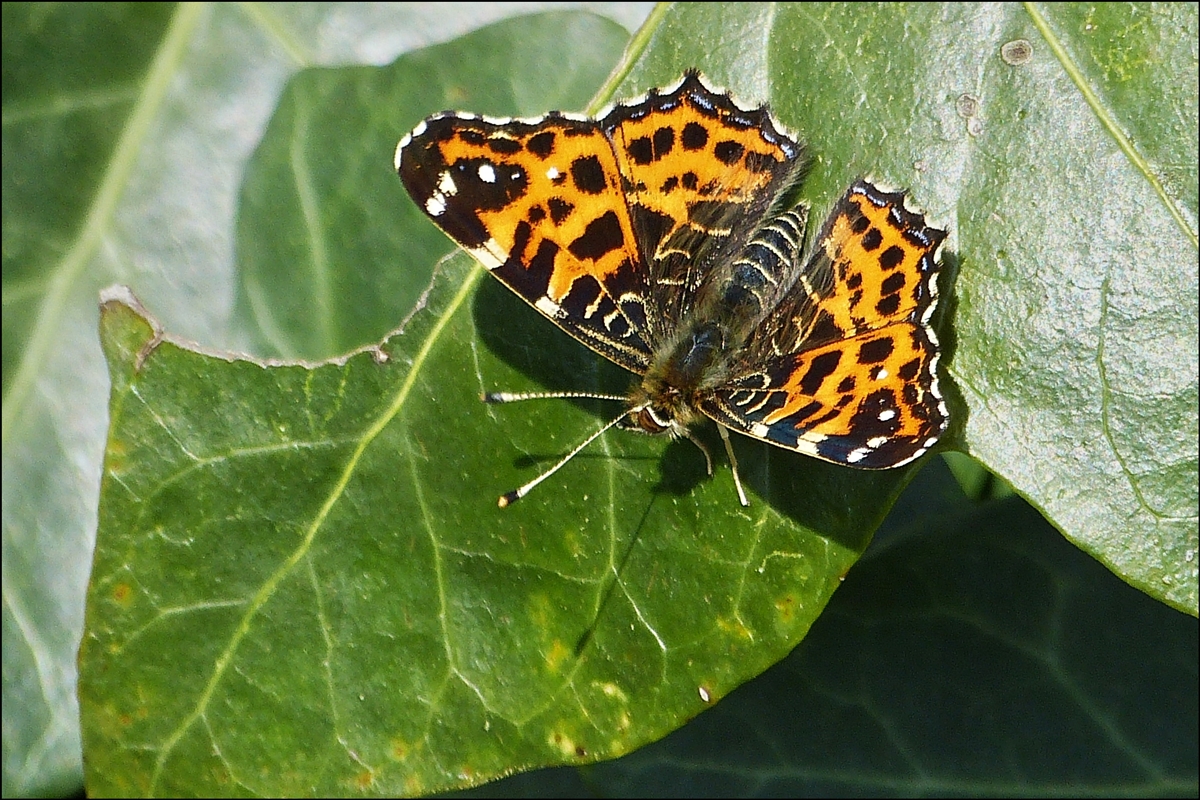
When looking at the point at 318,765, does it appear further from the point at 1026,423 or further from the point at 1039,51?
the point at 1039,51

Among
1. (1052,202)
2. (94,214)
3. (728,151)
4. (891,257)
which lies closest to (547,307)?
(728,151)

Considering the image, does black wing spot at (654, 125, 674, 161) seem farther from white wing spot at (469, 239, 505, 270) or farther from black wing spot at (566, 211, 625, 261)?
white wing spot at (469, 239, 505, 270)

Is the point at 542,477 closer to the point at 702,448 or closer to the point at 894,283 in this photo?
the point at 702,448

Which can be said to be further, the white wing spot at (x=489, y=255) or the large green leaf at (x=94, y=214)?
the large green leaf at (x=94, y=214)

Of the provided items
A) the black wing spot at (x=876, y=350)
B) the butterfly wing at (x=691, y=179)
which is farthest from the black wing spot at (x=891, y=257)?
the butterfly wing at (x=691, y=179)

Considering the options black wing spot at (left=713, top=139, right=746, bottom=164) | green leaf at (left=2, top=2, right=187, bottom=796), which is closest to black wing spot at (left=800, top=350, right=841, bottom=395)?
black wing spot at (left=713, top=139, right=746, bottom=164)

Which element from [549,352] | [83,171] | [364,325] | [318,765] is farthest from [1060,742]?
[83,171]

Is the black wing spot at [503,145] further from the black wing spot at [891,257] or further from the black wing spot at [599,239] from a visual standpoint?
the black wing spot at [891,257]
